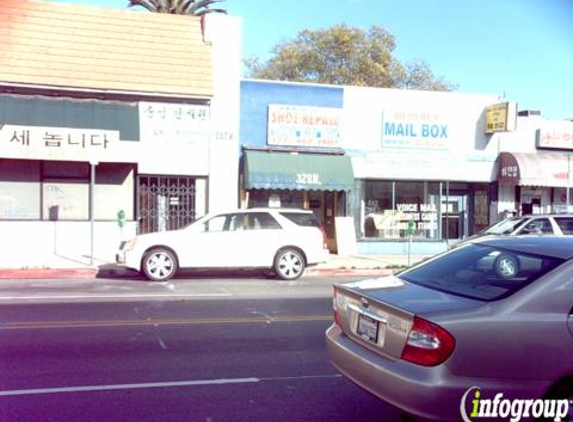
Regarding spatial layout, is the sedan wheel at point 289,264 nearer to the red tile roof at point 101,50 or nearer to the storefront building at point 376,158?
the storefront building at point 376,158

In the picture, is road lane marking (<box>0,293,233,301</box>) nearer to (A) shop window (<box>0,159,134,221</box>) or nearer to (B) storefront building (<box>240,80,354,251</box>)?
(A) shop window (<box>0,159,134,221</box>)

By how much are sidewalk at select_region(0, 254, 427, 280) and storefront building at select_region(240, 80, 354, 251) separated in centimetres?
229

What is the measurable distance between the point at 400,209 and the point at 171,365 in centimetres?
1487

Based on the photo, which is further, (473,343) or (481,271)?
(481,271)

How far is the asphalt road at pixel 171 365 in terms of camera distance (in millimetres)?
5113

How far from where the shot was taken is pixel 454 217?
21.2 metres

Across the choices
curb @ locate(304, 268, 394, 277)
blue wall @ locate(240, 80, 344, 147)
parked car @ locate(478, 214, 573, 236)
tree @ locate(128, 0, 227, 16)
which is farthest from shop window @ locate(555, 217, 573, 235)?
tree @ locate(128, 0, 227, 16)

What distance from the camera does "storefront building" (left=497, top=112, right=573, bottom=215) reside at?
2055 cm

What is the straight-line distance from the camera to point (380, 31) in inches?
1620

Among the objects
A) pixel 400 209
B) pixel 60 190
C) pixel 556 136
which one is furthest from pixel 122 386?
pixel 556 136

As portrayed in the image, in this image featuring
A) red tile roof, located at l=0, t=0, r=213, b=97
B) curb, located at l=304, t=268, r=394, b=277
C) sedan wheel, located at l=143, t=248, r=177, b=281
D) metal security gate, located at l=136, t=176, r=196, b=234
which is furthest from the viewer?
metal security gate, located at l=136, t=176, r=196, b=234

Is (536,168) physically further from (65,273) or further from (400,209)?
(65,273)

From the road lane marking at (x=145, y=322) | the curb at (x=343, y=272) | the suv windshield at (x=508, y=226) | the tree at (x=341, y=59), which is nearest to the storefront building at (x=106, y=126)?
the curb at (x=343, y=272)

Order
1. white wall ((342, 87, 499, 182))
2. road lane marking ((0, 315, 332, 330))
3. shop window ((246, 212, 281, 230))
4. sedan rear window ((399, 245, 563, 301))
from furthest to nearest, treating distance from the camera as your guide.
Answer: white wall ((342, 87, 499, 182))
shop window ((246, 212, 281, 230))
road lane marking ((0, 315, 332, 330))
sedan rear window ((399, 245, 563, 301))
